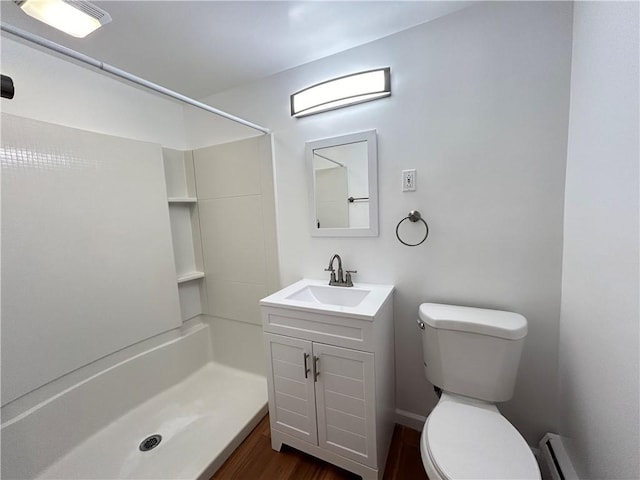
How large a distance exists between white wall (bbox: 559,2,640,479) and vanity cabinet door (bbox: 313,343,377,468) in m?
0.80

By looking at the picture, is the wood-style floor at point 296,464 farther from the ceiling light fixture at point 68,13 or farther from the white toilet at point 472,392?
the ceiling light fixture at point 68,13

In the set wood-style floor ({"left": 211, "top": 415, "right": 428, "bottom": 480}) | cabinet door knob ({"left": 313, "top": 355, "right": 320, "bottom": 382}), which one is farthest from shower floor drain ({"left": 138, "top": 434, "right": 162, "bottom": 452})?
cabinet door knob ({"left": 313, "top": 355, "right": 320, "bottom": 382})

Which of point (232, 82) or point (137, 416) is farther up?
point (232, 82)

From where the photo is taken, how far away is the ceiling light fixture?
3.15ft

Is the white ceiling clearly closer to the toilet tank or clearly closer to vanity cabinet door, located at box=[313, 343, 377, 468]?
the toilet tank

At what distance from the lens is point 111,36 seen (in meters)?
1.36

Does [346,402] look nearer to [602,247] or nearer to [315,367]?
[315,367]

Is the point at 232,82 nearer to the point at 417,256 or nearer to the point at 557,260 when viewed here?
the point at 417,256

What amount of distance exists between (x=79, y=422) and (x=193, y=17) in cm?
232

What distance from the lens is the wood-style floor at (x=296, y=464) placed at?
132 cm

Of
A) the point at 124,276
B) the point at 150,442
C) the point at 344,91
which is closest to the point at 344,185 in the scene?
the point at 344,91

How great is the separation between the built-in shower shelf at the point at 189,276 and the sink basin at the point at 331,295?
107cm

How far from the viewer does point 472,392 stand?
119 centimetres

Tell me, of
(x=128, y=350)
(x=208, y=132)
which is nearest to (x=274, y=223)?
(x=208, y=132)
